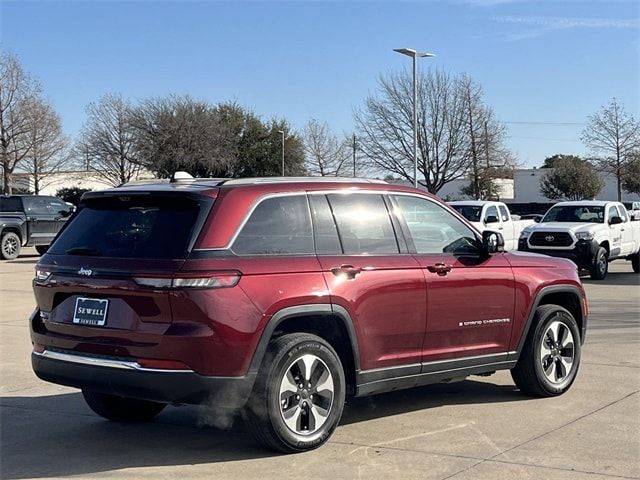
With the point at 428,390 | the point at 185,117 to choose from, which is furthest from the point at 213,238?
the point at 185,117

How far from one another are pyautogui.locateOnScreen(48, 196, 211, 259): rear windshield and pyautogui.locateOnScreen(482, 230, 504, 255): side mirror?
2466mm

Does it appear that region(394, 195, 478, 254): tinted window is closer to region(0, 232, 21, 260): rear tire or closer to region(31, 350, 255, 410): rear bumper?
region(31, 350, 255, 410): rear bumper

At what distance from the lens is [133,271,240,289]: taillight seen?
4.99m

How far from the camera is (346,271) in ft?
18.6

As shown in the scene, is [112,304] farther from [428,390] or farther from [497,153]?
[497,153]

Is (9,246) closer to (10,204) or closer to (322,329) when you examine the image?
(10,204)

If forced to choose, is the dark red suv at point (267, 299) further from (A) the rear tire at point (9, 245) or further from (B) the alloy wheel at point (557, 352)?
(A) the rear tire at point (9, 245)

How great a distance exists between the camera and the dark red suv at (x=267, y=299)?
505 centimetres

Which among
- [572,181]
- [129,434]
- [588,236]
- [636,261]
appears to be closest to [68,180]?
[572,181]

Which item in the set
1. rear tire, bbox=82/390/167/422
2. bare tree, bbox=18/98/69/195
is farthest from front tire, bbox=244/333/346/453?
bare tree, bbox=18/98/69/195

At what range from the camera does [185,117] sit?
50125 millimetres

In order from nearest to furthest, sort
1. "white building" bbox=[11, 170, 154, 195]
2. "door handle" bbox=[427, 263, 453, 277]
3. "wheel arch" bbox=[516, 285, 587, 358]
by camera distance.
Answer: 1. "door handle" bbox=[427, 263, 453, 277]
2. "wheel arch" bbox=[516, 285, 587, 358]
3. "white building" bbox=[11, 170, 154, 195]

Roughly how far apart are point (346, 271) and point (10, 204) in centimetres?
2124

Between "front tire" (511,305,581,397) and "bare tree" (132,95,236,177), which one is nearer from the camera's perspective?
"front tire" (511,305,581,397)
